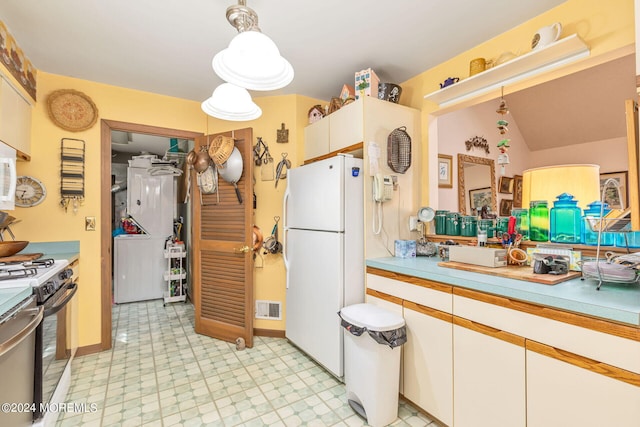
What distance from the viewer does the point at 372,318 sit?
5.74 ft

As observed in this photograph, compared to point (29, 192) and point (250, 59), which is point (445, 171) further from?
point (29, 192)

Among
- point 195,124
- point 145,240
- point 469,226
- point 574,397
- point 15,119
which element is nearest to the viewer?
point 574,397

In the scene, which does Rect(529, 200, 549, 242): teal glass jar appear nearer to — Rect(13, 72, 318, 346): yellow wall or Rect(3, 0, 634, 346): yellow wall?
Rect(3, 0, 634, 346): yellow wall

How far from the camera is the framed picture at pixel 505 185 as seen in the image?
2.86 m

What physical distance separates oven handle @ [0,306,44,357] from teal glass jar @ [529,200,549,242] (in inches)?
103

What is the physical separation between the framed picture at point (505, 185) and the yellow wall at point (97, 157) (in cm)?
202

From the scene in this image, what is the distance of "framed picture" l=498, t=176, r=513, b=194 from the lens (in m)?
2.86

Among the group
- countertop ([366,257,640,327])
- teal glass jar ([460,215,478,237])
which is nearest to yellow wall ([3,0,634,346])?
teal glass jar ([460,215,478,237])

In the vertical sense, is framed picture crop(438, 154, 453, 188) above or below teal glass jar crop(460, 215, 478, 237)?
above

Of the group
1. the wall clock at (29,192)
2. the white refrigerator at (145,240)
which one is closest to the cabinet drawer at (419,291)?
the wall clock at (29,192)

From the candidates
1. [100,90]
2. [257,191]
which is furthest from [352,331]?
[100,90]

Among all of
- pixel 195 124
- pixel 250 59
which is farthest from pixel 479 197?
pixel 195 124

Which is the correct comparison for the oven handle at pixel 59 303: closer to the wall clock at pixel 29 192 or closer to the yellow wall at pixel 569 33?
the wall clock at pixel 29 192

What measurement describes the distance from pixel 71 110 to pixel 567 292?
3.66m
